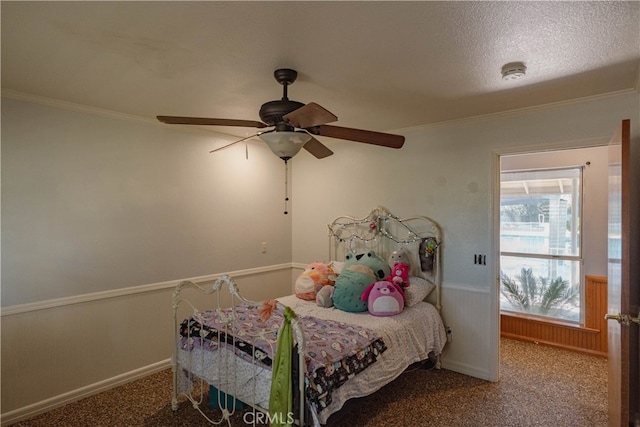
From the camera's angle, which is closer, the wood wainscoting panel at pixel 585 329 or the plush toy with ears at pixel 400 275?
the plush toy with ears at pixel 400 275

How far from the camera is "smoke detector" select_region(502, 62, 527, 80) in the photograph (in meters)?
2.09

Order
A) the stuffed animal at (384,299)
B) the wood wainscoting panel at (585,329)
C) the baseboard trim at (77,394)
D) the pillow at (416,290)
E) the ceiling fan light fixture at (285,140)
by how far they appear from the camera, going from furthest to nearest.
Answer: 1. the wood wainscoting panel at (585,329)
2. the pillow at (416,290)
3. the stuffed animal at (384,299)
4. the baseboard trim at (77,394)
5. the ceiling fan light fixture at (285,140)

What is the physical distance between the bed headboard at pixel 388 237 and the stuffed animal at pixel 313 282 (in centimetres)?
54

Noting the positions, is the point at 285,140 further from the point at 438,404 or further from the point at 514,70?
the point at 438,404

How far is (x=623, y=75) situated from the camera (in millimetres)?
2289

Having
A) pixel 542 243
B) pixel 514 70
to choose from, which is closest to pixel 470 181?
pixel 514 70

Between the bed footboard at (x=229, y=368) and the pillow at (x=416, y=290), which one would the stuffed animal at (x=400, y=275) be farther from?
the bed footboard at (x=229, y=368)

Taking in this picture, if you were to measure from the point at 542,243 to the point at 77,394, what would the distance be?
5.09 meters

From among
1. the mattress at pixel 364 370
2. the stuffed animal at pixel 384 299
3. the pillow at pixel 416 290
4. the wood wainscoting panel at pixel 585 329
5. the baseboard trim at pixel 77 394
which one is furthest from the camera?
the wood wainscoting panel at pixel 585 329

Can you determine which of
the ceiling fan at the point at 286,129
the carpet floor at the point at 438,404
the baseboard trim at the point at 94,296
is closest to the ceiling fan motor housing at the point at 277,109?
the ceiling fan at the point at 286,129

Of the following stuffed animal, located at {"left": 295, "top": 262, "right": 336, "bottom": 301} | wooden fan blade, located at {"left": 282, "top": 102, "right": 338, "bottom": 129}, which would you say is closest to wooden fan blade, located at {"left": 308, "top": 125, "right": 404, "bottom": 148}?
wooden fan blade, located at {"left": 282, "top": 102, "right": 338, "bottom": 129}

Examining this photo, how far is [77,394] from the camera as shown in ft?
9.34

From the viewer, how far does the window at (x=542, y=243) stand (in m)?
4.20

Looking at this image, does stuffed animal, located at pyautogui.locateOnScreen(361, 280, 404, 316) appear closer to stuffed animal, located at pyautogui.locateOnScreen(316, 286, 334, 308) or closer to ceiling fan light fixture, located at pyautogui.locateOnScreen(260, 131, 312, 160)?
stuffed animal, located at pyautogui.locateOnScreen(316, 286, 334, 308)
